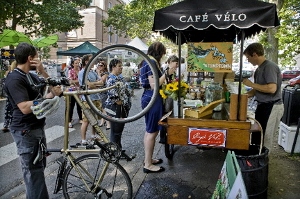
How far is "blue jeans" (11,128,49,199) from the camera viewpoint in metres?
2.46

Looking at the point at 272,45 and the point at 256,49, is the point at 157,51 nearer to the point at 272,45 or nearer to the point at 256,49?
the point at 256,49

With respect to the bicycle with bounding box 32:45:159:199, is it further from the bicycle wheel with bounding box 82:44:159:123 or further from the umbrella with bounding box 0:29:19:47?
the umbrella with bounding box 0:29:19:47

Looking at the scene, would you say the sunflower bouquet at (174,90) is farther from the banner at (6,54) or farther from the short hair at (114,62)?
the banner at (6,54)

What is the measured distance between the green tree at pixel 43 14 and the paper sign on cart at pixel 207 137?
11814 mm

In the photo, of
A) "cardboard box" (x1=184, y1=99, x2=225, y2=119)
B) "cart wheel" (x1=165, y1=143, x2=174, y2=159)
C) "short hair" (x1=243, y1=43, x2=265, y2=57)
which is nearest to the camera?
"cardboard box" (x1=184, y1=99, x2=225, y2=119)

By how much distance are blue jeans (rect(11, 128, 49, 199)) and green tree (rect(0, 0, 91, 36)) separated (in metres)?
11.1

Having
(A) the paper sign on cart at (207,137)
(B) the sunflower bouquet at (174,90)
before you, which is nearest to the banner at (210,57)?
(B) the sunflower bouquet at (174,90)

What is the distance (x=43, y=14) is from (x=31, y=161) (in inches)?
486

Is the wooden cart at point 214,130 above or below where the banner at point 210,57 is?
below

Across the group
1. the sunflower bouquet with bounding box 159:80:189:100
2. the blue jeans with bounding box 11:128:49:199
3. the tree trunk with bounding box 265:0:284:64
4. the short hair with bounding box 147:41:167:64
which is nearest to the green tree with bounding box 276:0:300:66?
the tree trunk with bounding box 265:0:284:64

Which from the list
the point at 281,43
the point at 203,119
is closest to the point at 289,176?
the point at 203,119

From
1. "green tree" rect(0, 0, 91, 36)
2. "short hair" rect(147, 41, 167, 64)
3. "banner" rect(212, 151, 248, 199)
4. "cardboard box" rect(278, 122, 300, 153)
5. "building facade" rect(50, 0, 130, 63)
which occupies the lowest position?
"cardboard box" rect(278, 122, 300, 153)

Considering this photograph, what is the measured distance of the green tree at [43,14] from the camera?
11891mm

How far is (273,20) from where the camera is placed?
8.55ft
